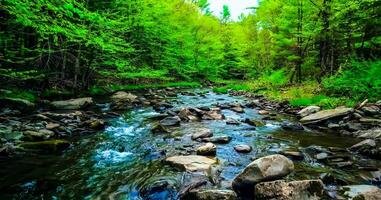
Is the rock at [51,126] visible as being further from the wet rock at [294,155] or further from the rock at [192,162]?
the wet rock at [294,155]

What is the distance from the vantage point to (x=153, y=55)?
3030 centimetres

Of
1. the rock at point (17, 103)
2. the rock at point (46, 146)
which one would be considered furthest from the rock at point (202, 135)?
the rock at point (17, 103)

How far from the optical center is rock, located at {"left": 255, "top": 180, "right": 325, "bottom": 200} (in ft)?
14.8

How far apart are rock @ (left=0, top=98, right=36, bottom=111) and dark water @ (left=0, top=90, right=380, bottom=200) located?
4.36 metres

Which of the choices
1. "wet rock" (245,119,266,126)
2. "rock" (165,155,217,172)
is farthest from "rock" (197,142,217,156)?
"wet rock" (245,119,266,126)

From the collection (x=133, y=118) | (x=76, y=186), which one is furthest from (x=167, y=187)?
(x=133, y=118)

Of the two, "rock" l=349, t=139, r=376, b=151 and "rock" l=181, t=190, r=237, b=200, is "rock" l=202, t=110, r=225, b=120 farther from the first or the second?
"rock" l=181, t=190, r=237, b=200

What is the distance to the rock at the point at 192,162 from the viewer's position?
241 inches

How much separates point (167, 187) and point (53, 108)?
9399 mm

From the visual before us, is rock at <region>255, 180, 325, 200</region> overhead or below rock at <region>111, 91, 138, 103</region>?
below

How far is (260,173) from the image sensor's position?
497 centimetres


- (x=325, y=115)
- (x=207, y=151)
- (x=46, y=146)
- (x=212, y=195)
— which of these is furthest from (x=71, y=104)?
(x=212, y=195)

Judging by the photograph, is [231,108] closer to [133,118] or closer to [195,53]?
[133,118]

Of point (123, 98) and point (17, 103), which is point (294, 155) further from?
point (123, 98)
